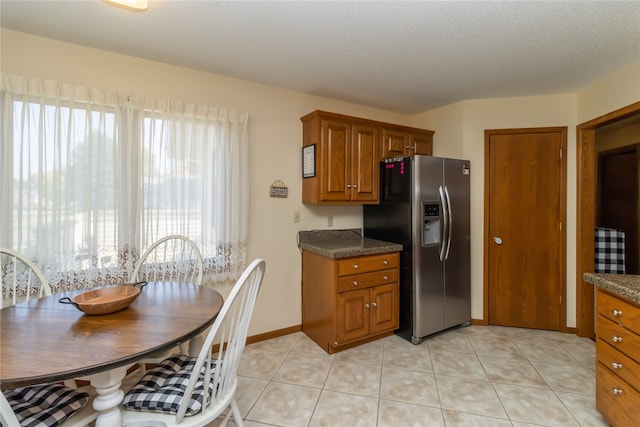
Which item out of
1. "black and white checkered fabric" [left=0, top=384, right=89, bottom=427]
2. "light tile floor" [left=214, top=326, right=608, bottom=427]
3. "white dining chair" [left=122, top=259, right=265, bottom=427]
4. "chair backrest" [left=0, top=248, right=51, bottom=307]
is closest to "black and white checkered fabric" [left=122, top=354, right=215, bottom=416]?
"white dining chair" [left=122, top=259, right=265, bottom=427]

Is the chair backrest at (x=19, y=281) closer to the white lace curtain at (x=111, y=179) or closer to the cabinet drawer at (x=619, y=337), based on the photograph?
the white lace curtain at (x=111, y=179)

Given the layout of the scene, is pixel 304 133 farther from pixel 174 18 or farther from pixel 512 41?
pixel 512 41

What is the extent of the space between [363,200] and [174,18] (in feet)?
6.56

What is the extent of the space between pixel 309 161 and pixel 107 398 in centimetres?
218

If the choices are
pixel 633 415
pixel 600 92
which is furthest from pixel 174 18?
pixel 600 92

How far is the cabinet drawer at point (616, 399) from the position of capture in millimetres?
1435

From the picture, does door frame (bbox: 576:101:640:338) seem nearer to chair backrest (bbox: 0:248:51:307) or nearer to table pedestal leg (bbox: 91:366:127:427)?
table pedestal leg (bbox: 91:366:127:427)

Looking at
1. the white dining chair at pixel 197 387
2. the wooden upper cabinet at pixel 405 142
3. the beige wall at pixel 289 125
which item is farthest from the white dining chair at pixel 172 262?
the wooden upper cabinet at pixel 405 142

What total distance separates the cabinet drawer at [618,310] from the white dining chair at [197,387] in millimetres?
1820

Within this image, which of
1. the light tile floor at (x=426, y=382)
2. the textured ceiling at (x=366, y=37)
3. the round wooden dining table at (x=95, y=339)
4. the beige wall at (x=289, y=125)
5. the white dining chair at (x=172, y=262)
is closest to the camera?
the round wooden dining table at (x=95, y=339)

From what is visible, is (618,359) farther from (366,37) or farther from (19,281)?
(19,281)

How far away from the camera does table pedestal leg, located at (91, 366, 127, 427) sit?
1086 millimetres

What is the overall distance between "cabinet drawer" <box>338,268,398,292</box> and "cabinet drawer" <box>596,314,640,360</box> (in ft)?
4.60

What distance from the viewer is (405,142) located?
3117 mm
